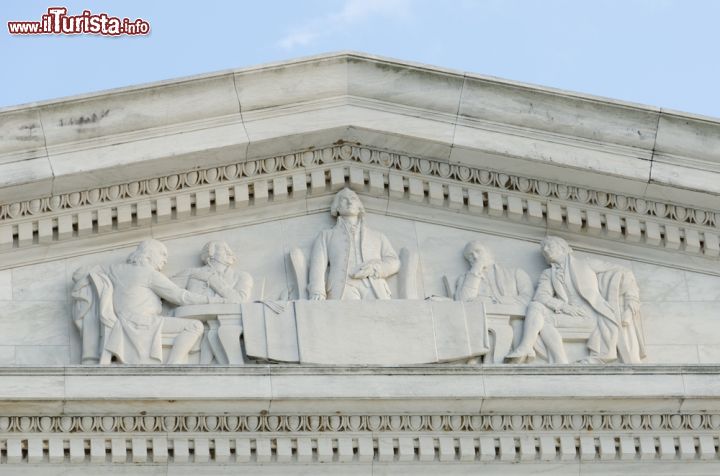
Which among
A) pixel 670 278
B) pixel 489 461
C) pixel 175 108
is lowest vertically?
pixel 489 461

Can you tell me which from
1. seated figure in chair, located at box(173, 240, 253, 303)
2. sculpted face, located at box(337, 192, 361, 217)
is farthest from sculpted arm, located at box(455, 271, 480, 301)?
seated figure in chair, located at box(173, 240, 253, 303)

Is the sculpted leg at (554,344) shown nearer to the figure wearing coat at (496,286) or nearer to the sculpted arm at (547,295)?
the sculpted arm at (547,295)

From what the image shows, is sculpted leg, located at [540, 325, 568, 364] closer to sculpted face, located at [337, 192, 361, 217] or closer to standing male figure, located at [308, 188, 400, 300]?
standing male figure, located at [308, 188, 400, 300]

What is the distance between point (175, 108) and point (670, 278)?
4.34 m

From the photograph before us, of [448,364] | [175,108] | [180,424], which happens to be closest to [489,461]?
[448,364]

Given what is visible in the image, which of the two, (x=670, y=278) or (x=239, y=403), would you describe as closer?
(x=239, y=403)

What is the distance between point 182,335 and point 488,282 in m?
2.59

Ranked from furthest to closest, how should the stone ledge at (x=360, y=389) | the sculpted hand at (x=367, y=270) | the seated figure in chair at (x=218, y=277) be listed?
the sculpted hand at (x=367, y=270), the seated figure in chair at (x=218, y=277), the stone ledge at (x=360, y=389)

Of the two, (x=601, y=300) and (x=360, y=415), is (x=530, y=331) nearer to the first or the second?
(x=601, y=300)

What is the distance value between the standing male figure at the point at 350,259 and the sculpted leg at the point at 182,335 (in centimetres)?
98

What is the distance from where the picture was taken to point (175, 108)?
2184cm

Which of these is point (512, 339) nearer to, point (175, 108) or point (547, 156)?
point (547, 156)

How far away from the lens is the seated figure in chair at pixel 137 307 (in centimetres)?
2098

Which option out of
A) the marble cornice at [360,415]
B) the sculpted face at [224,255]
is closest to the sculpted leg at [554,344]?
the marble cornice at [360,415]
